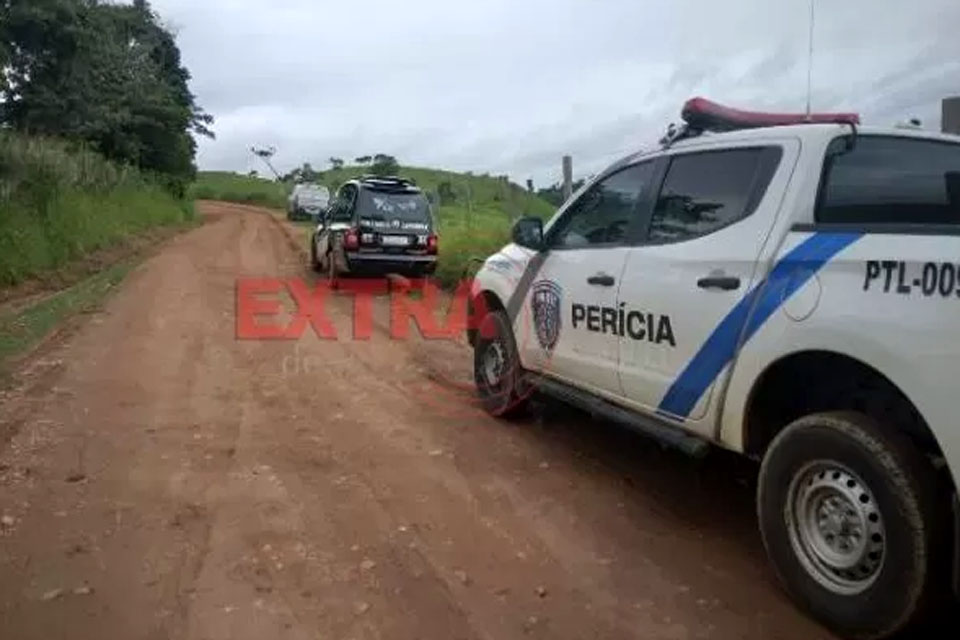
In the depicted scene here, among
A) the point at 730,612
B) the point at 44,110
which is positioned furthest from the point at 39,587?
the point at 44,110

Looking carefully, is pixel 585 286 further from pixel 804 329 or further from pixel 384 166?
pixel 384 166

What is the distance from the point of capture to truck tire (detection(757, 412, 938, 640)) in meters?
2.93

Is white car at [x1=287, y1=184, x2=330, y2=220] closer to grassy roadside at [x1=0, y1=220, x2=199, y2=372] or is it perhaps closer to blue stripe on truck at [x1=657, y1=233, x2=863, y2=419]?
grassy roadside at [x1=0, y1=220, x2=199, y2=372]

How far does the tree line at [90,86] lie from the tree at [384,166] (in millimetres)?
25565

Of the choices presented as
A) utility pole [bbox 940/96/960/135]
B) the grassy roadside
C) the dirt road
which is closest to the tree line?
the grassy roadside

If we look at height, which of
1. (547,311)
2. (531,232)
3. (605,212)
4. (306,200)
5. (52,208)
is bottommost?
(547,311)

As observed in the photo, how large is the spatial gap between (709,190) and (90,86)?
92.5 ft

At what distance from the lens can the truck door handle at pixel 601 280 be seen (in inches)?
184

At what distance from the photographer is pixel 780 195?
3.72 meters

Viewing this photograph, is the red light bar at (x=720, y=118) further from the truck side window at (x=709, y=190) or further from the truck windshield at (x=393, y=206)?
the truck windshield at (x=393, y=206)

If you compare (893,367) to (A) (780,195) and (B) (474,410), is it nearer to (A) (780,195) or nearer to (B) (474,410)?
(A) (780,195)

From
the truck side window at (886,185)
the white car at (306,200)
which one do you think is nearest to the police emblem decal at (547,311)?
the truck side window at (886,185)

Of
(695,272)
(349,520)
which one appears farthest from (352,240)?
(695,272)

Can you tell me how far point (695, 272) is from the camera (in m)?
4.00
